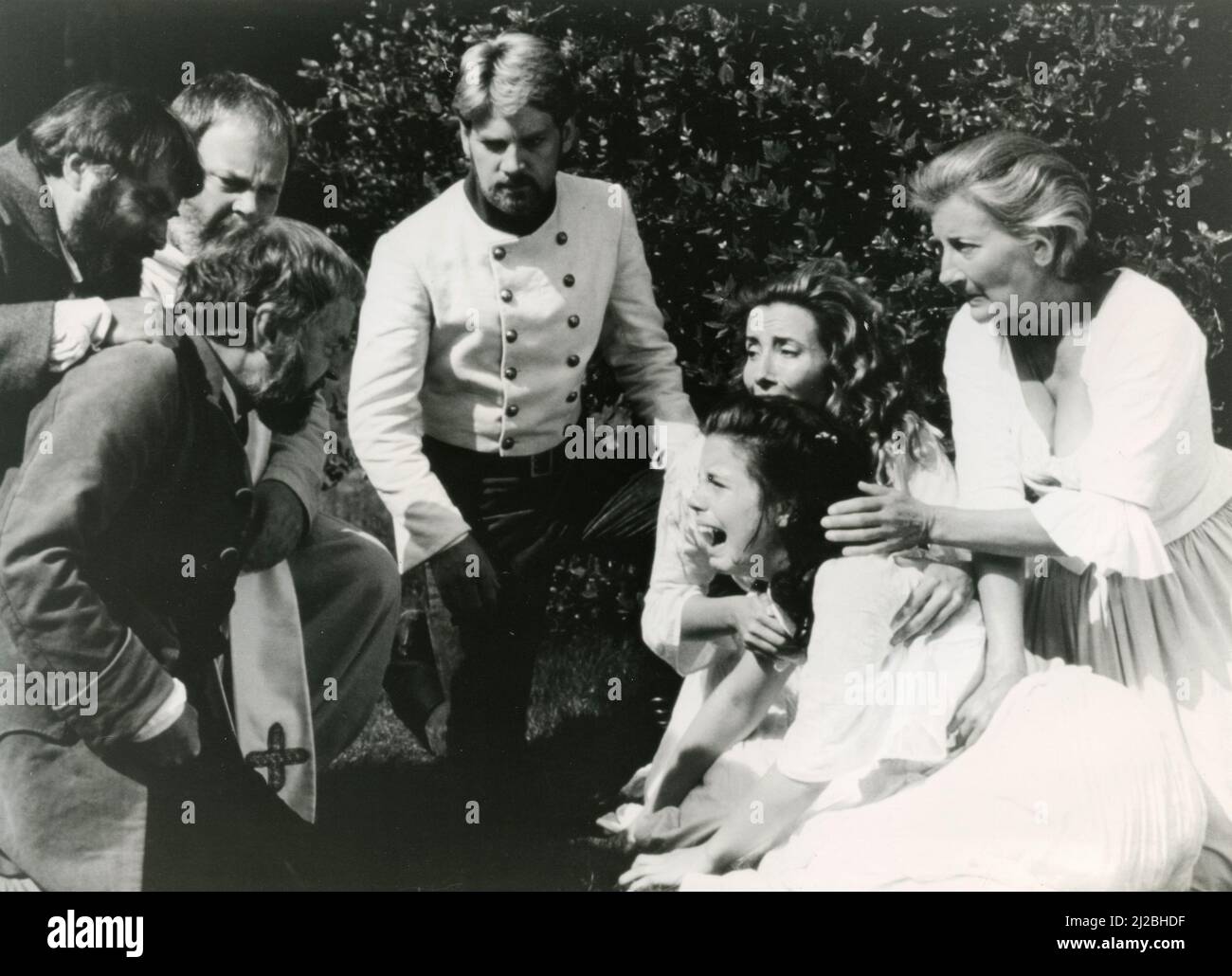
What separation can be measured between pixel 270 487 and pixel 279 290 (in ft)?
2.03

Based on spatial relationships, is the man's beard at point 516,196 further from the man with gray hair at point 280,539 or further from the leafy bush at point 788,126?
the man with gray hair at point 280,539

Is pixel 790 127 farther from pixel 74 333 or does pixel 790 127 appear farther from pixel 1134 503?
pixel 74 333

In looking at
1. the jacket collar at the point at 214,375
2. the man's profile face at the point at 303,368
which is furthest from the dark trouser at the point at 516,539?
the jacket collar at the point at 214,375

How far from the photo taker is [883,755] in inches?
224

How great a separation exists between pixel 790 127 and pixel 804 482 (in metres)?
1.15

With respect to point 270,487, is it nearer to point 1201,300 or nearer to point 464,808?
point 464,808

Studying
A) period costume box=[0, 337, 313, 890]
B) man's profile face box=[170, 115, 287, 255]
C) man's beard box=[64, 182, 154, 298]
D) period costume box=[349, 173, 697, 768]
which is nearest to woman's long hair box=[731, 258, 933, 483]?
period costume box=[349, 173, 697, 768]

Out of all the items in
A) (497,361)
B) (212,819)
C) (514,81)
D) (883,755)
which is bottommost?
(212,819)

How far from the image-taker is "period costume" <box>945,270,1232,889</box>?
5691mm

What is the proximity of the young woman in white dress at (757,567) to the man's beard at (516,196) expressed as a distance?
2.39ft

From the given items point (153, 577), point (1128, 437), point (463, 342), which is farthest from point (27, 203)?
point (1128, 437)

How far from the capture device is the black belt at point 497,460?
226 inches

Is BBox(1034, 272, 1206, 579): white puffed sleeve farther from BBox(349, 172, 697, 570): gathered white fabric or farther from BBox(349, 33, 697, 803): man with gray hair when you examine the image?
BBox(349, 172, 697, 570): gathered white fabric

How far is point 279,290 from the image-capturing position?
5754 mm
